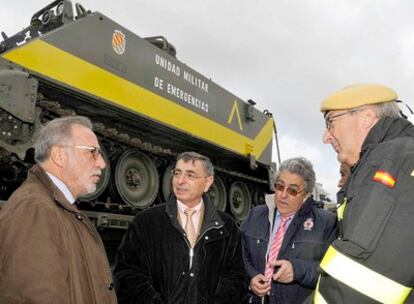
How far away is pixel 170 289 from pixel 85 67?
151 inches

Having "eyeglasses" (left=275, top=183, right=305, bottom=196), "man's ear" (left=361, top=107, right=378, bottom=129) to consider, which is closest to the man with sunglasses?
"eyeglasses" (left=275, top=183, right=305, bottom=196)

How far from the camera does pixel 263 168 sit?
1108 centimetres

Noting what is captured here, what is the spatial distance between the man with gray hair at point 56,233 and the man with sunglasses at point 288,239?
3.97ft

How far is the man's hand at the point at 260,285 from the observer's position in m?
3.00

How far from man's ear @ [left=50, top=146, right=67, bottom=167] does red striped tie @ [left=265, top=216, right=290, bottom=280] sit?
5.28 feet

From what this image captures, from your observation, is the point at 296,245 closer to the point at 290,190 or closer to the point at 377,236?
the point at 290,190

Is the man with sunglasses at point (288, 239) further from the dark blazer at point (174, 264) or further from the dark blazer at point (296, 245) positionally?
the dark blazer at point (174, 264)

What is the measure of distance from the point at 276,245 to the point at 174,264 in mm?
774

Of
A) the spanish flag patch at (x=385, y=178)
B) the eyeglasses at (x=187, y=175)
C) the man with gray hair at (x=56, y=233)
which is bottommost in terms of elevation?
the man with gray hair at (x=56, y=233)

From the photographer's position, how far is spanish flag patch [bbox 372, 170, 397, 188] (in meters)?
1.36

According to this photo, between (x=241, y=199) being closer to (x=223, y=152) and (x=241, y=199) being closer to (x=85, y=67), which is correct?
(x=223, y=152)

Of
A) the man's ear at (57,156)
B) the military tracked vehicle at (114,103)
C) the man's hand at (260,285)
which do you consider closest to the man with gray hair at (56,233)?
the man's ear at (57,156)

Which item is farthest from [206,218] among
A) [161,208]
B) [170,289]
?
[170,289]

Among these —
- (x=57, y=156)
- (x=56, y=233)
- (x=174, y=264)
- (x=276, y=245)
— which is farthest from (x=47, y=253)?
(x=276, y=245)
